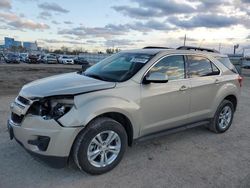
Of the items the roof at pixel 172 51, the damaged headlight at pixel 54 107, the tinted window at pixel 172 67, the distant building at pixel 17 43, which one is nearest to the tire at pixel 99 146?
the damaged headlight at pixel 54 107

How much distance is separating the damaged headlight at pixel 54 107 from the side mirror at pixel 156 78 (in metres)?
1.26

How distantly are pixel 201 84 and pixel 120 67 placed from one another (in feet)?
5.16

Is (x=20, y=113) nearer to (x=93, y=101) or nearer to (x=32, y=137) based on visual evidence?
(x=32, y=137)

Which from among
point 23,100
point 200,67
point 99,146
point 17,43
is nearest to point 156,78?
point 99,146

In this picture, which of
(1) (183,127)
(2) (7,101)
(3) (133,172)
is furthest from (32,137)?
(2) (7,101)

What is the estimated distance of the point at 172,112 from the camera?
475 centimetres

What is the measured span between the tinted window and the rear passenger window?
0.70 feet

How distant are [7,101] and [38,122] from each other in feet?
18.0

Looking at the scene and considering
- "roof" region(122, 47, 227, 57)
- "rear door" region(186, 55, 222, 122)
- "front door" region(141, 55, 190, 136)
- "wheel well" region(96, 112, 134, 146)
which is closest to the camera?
"wheel well" region(96, 112, 134, 146)

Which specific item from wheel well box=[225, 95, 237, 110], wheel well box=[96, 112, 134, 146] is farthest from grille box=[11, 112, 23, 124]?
wheel well box=[225, 95, 237, 110]

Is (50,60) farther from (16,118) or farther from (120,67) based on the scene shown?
(16,118)

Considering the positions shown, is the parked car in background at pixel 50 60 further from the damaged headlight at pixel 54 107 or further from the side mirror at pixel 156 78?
the damaged headlight at pixel 54 107

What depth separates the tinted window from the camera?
4645 mm

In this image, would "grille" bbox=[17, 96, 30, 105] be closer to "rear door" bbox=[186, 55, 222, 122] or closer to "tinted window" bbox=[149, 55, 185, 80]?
"tinted window" bbox=[149, 55, 185, 80]
